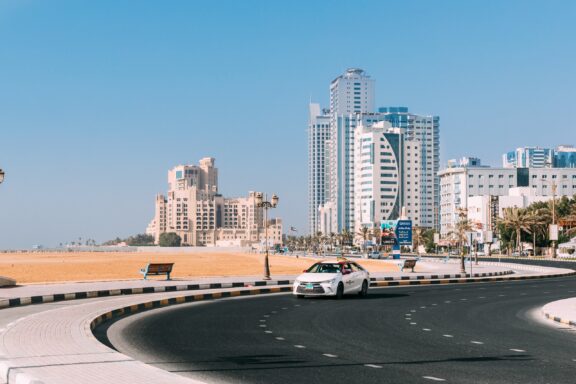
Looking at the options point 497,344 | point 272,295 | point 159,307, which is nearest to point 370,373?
point 497,344

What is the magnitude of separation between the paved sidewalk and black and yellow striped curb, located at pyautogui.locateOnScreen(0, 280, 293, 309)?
629 inches

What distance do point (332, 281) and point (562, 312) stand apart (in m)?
9.16

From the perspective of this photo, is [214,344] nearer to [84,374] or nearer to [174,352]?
[174,352]

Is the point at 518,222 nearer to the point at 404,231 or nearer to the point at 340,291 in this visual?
the point at 404,231

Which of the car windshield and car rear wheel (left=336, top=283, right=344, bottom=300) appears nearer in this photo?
car rear wheel (left=336, top=283, right=344, bottom=300)

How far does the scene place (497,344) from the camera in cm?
1617

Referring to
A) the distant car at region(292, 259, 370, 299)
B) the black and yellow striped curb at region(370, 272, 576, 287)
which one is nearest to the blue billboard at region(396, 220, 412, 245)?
the black and yellow striped curb at region(370, 272, 576, 287)

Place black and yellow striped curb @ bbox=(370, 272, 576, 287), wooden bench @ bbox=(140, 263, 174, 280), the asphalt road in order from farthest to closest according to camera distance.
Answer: black and yellow striped curb @ bbox=(370, 272, 576, 287), wooden bench @ bbox=(140, 263, 174, 280), the asphalt road

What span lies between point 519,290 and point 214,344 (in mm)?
24636

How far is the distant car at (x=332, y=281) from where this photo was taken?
97.9 feet

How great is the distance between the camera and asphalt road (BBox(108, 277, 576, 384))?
12.2 metres

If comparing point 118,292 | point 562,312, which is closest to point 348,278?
point 118,292

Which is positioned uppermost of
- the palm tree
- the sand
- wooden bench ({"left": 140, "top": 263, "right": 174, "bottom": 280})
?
the palm tree

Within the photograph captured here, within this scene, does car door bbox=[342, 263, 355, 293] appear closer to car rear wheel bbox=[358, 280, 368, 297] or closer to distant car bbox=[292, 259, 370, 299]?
distant car bbox=[292, 259, 370, 299]
